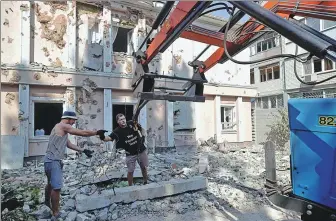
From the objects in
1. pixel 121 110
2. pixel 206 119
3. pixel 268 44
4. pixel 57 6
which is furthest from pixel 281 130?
pixel 57 6

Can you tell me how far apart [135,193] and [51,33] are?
7400mm

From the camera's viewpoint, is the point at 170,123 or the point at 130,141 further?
the point at 170,123

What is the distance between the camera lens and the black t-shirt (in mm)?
5891

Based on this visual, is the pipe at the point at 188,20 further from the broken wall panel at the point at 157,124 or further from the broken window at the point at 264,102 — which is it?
the broken window at the point at 264,102

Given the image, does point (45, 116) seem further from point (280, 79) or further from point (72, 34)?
point (280, 79)

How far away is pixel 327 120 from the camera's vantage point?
2.83 m

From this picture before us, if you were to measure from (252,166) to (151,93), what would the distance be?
713cm

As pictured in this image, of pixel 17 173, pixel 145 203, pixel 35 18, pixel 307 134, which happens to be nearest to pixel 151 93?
pixel 307 134

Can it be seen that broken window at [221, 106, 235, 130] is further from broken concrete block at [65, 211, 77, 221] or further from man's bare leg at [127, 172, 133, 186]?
broken concrete block at [65, 211, 77, 221]

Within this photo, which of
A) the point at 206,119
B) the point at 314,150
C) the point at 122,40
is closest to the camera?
the point at 314,150

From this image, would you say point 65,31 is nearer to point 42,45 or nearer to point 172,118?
point 42,45

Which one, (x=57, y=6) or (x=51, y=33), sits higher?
(x=57, y=6)

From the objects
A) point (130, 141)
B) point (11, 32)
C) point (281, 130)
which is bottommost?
point (281, 130)

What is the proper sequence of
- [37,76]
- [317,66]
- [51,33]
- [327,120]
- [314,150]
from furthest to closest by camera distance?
[317,66] < [51,33] < [37,76] < [314,150] < [327,120]
